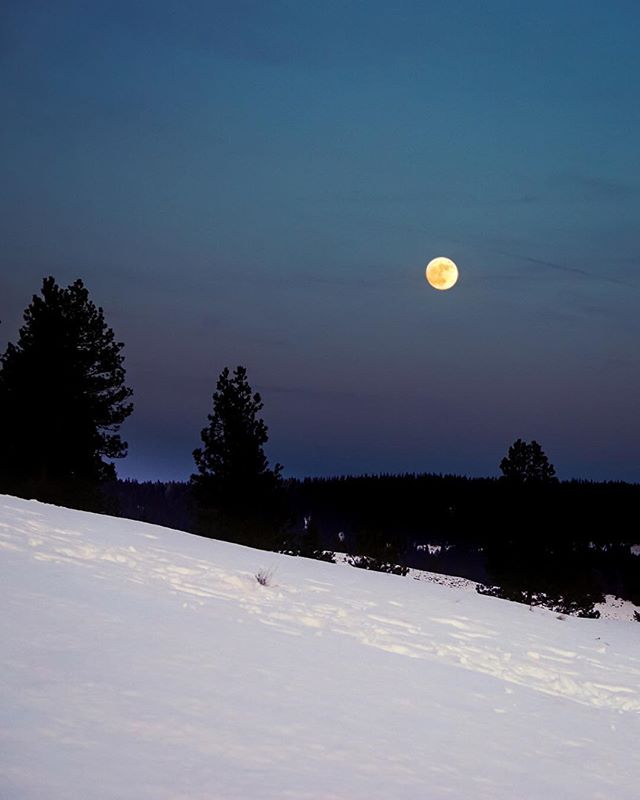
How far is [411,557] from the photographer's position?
11475cm

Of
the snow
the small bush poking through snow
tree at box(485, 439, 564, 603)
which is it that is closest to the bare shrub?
the small bush poking through snow

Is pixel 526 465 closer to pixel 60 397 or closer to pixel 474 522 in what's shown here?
pixel 60 397

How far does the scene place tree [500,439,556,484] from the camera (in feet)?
159

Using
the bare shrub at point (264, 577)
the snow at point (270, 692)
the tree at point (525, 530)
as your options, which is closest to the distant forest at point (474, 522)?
the tree at point (525, 530)

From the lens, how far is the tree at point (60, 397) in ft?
115

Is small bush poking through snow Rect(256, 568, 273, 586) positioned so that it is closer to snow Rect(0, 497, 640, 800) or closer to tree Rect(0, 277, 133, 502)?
snow Rect(0, 497, 640, 800)

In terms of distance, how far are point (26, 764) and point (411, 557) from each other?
113 metres

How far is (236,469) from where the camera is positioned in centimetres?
4131

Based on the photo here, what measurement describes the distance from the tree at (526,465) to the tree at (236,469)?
14361 mm

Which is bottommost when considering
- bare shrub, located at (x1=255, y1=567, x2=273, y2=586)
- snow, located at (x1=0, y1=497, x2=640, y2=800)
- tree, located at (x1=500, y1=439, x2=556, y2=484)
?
snow, located at (x1=0, y1=497, x2=640, y2=800)

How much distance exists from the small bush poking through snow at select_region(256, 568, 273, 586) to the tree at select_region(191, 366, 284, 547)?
30.0 m

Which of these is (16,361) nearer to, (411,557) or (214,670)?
(214,670)

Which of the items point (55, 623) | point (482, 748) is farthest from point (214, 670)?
point (482, 748)

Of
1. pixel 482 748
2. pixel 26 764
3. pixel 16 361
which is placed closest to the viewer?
pixel 26 764
